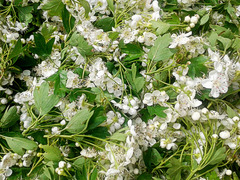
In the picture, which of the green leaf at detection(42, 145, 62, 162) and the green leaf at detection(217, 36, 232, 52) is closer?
the green leaf at detection(42, 145, 62, 162)

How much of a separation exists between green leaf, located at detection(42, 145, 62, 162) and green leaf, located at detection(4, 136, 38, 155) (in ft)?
0.15

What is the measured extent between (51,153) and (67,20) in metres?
0.41

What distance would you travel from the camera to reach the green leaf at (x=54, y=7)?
0.82m

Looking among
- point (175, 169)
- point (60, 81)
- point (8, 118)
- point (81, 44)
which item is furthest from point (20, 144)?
point (175, 169)

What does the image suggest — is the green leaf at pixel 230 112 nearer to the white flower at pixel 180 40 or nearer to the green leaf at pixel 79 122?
the white flower at pixel 180 40

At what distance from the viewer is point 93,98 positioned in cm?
77

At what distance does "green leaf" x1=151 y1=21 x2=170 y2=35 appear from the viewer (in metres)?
0.83

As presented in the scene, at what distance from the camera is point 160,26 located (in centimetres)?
83

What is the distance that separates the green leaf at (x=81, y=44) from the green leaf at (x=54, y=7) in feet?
0.33

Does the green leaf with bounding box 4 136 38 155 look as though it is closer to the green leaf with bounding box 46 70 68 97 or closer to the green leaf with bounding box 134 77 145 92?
the green leaf with bounding box 46 70 68 97

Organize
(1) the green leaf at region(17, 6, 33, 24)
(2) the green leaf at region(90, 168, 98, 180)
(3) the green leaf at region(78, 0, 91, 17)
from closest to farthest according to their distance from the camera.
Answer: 1. (2) the green leaf at region(90, 168, 98, 180)
2. (3) the green leaf at region(78, 0, 91, 17)
3. (1) the green leaf at region(17, 6, 33, 24)

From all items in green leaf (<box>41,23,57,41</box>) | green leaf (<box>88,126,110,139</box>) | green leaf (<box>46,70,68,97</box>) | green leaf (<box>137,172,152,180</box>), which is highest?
green leaf (<box>41,23,57,41</box>)

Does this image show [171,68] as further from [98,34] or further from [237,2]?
[237,2]

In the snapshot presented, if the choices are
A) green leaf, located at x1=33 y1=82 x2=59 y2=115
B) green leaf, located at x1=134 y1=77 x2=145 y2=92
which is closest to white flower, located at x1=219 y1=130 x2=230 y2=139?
green leaf, located at x1=134 y1=77 x2=145 y2=92
